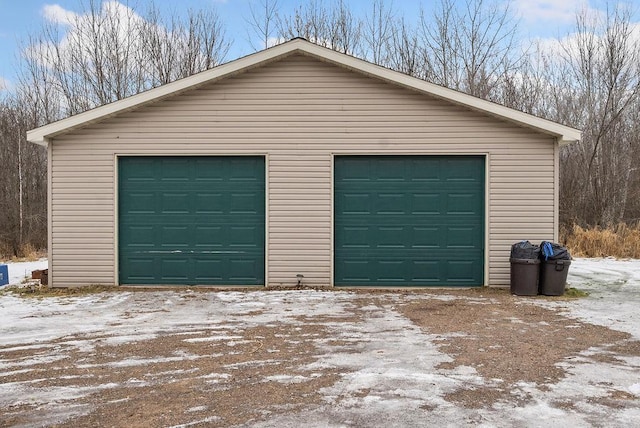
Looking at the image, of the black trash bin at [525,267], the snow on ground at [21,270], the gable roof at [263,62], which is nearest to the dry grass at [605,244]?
the gable roof at [263,62]

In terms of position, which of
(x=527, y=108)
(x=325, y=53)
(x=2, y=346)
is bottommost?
(x=2, y=346)

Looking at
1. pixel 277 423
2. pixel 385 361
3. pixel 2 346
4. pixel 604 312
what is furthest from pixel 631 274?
pixel 2 346

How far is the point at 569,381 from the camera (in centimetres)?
482

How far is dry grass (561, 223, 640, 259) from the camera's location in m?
16.3

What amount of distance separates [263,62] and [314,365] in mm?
6565

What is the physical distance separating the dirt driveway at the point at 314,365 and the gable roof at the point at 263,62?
Result: 130 inches

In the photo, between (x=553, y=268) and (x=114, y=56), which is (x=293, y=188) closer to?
(x=553, y=268)

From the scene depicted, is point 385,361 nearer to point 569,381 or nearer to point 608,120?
point 569,381

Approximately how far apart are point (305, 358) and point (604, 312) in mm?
5097

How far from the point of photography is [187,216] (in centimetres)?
1059

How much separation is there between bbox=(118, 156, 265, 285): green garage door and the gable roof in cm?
102

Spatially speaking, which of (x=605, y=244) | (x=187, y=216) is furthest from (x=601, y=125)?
(x=187, y=216)

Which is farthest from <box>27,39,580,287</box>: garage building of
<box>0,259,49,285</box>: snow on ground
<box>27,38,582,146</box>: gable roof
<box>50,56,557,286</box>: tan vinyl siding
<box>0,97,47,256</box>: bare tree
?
<box>0,97,47,256</box>: bare tree

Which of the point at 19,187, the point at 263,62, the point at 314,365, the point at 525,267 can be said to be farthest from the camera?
the point at 19,187
